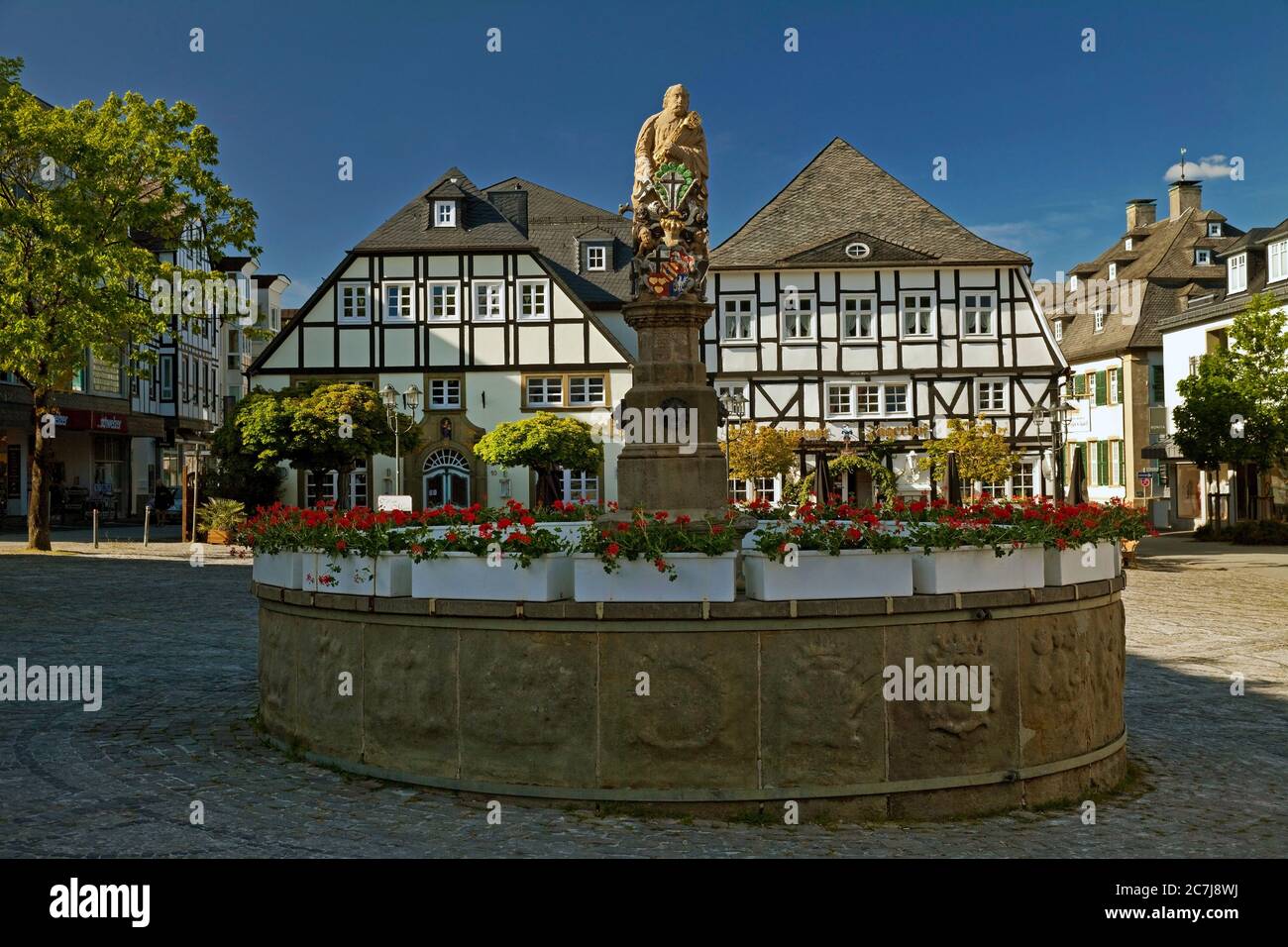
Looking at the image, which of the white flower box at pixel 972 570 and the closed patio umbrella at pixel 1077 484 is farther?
the closed patio umbrella at pixel 1077 484

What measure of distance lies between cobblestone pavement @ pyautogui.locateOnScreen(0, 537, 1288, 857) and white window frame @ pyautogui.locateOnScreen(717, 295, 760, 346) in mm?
26027

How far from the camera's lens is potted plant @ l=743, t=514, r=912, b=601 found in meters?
6.42

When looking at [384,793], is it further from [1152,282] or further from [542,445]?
[1152,282]

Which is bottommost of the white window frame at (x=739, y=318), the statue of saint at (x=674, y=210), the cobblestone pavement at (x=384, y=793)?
the cobblestone pavement at (x=384, y=793)

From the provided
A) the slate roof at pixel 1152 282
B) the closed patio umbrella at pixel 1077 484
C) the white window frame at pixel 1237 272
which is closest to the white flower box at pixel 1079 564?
the closed patio umbrella at pixel 1077 484

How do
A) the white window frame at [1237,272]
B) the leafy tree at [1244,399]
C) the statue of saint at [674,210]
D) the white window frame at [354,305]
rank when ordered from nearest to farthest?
1. the statue of saint at [674,210]
2. the leafy tree at [1244,399]
3. the white window frame at [1237,272]
4. the white window frame at [354,305]

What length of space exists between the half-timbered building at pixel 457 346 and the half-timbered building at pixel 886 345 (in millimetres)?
4704

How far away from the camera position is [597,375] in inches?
1599

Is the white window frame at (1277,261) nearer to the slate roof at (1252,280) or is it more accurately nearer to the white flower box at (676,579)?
the slate roof at (1252,280)

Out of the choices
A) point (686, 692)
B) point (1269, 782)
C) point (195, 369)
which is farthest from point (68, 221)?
point (195, 369)

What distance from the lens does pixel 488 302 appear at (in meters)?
40.8

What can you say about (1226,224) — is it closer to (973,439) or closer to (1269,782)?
(973,439)

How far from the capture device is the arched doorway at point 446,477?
40594 millimetres

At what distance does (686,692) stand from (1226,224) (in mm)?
49902
